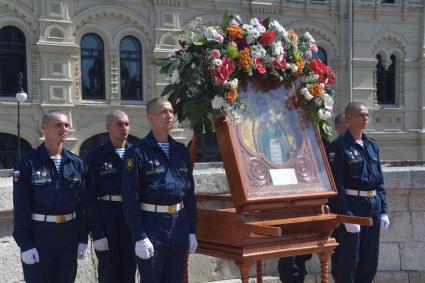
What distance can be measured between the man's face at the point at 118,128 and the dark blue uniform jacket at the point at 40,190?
677 millimetres

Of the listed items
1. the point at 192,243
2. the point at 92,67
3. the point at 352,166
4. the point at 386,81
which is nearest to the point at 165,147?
the point at 192,243

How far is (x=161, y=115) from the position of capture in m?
4.35

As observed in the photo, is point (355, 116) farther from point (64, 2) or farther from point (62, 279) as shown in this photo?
point (64, 2)

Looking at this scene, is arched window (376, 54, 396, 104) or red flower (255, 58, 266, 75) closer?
red flower (255, 58, 266, 75)

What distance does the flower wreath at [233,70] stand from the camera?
4594 mm

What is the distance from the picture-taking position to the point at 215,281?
6.02m

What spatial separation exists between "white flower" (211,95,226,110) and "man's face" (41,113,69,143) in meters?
1.16

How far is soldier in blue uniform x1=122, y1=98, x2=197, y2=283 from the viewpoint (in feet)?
13.6

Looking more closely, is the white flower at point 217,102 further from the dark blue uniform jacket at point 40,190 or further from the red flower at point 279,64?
the dark blue uniform jacket at point 40,190

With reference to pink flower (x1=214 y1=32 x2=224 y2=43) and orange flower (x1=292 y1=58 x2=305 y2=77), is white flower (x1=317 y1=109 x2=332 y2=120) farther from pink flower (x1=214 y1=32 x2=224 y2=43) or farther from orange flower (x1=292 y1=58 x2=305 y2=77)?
pink flower (x1=214 y1=32 x2=224 y2=43)

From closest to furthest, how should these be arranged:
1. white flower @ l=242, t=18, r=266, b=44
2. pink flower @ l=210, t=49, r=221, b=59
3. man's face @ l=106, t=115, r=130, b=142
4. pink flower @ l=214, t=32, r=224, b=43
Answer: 1. pink flower @ l=210, t=49, r=221, b=59
2. pink flower @ l=214, t=32, r=224, b=43
3. white flower @ l=242, t=18, r=266, b=44
4. man's face @ l=106, t=115, r=130, b=142

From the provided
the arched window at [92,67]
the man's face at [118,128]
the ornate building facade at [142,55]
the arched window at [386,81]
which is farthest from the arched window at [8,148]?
the man's face at [118,128]

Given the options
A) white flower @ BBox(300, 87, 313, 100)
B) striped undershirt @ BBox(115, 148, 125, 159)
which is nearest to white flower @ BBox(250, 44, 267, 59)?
white flower @ BBox(300, 87, 313, 100)

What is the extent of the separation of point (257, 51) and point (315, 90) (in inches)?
25.6
